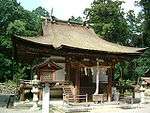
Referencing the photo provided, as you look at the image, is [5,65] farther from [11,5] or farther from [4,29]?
[11,5]

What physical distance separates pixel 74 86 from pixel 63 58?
235 cm

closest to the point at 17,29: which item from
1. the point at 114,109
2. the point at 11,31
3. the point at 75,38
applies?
the point at 11,31

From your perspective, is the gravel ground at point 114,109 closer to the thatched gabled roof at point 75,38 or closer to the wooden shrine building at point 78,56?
the wooden shrine building at point 78,56

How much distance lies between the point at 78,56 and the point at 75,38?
13.1ft

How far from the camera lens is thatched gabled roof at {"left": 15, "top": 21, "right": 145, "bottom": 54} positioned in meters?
22.9

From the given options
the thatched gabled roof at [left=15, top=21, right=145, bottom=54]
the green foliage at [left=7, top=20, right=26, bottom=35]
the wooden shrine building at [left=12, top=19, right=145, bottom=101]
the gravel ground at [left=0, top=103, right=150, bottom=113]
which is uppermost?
Answer: the green foliage at [left=7, top=20, right=26, bottom=35]

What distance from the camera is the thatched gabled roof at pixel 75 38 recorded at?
75.1 feet

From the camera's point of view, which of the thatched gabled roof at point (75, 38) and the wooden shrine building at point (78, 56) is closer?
the wooden shrine building at point (78, 56)

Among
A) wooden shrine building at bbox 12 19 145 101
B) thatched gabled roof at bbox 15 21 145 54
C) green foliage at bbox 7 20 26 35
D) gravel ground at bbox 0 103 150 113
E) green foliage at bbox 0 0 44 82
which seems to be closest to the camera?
gravel ground at bbox 0 103 150 113

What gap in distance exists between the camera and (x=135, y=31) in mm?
56281

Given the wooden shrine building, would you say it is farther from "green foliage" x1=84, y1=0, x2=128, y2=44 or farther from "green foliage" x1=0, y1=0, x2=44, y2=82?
"green foliage" x1=84, y1=0, x2=128, y2=44

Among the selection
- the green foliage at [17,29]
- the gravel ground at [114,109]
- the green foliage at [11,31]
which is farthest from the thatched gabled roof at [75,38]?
the green foliage at [17,29]

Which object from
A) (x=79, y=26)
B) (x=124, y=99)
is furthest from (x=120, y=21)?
(x=124, y=99)

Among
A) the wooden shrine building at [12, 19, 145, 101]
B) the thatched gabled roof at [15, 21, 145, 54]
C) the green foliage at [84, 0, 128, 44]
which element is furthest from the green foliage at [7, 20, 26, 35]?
the wooden shrine building at [12, 19, 145, 101]
